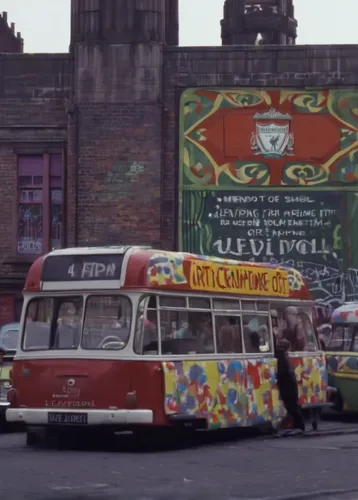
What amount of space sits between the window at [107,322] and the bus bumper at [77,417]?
84cm

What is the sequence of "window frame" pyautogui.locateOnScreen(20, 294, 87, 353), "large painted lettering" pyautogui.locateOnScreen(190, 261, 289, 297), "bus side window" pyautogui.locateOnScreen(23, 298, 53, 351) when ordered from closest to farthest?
"window frame" pyautogui.locateOnScreen(20, 294, 87, 353) < "bus side window" pyautogui.locateOnScreen(23, 298, 53, 351) < "large painted lettering" pyautogui.locateOnScreen(190, 261, 289, 297)

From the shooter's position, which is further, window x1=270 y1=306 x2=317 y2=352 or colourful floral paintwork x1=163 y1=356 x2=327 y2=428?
window x1=270 y1=306 x2=317 y2=352

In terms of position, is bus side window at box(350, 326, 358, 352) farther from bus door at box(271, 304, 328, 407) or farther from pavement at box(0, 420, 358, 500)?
pavement at box(0, 420, 358, 500)

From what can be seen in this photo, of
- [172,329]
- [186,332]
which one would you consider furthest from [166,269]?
[186,332]

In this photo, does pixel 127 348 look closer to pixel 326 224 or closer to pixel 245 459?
pixel 245 459

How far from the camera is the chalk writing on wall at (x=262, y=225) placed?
34.3 m

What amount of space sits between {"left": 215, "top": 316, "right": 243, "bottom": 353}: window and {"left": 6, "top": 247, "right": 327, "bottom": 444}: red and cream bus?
0.02 m

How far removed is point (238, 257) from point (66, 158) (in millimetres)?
4761

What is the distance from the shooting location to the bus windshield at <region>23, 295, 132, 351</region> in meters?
18.3

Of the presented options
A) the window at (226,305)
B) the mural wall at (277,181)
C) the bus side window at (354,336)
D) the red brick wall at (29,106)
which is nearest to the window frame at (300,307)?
the window at (226,305)

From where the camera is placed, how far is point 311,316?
2280cm

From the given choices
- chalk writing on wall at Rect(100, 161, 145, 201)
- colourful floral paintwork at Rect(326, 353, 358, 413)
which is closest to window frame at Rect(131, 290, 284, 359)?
colourful floral paintwork at Rect(326, 353, 358, 413)

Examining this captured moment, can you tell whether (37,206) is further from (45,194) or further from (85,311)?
(85,311)

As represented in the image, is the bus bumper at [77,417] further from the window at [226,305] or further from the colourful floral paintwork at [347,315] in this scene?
the colourful floral paintwork at [347,315]
